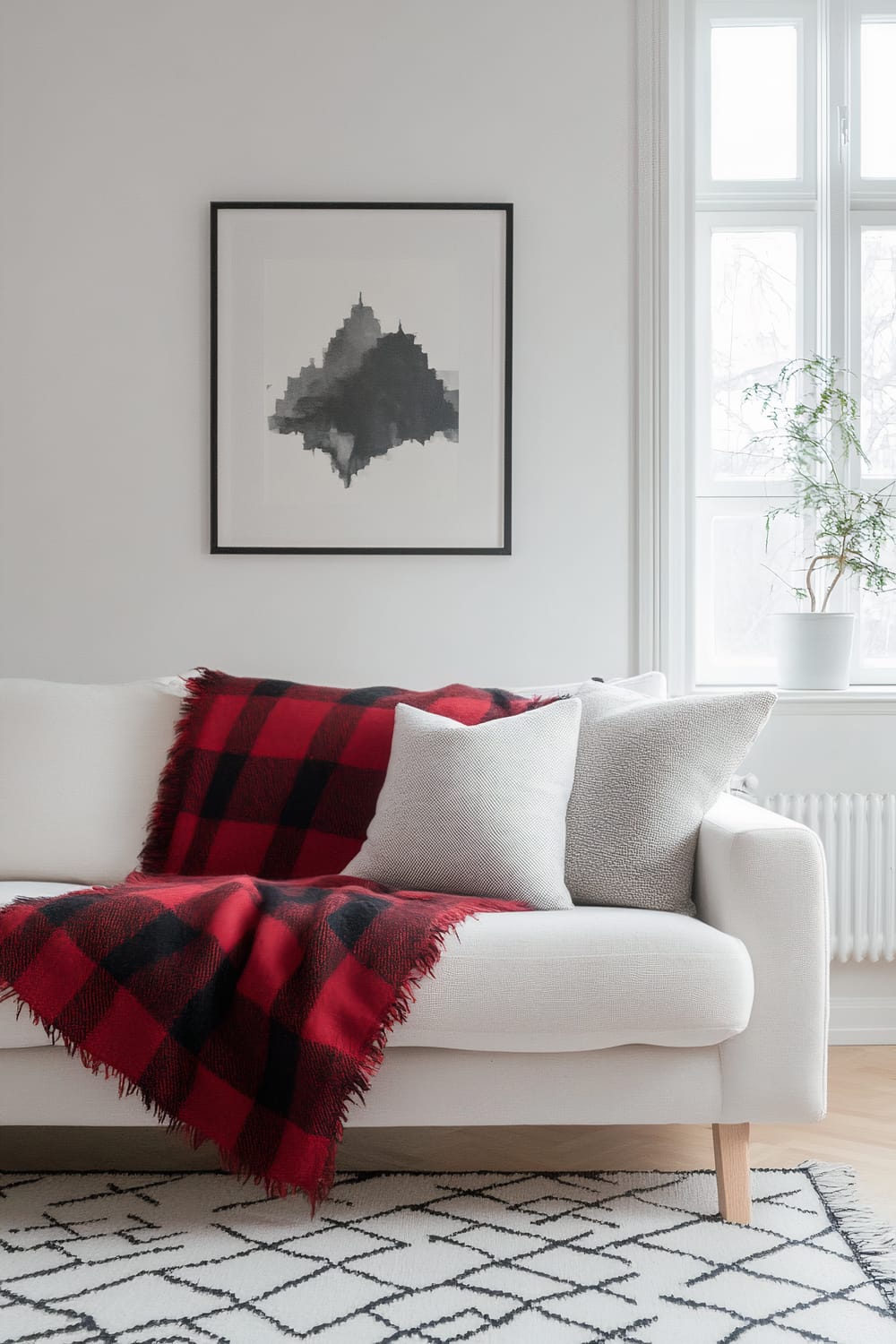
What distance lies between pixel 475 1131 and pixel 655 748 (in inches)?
31.9

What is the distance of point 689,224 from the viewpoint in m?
3.13

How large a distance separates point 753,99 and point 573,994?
2.58 m

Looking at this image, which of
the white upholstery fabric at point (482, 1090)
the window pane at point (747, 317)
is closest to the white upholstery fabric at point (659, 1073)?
the white upholstery fabric at point (482, 1090)

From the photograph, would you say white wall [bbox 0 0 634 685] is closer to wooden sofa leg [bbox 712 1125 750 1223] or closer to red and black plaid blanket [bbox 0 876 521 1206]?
red and black plaid blanket [bbox 0 876 521 1206]

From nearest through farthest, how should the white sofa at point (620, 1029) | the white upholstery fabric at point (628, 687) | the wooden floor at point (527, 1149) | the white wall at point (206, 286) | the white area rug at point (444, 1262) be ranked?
the white area rug at point (444, 1262) < the white sofa at point (620, 1029) < the wooden floor at point (527, 1149) < the white upholstery fabric at point (628, 687) < the white wall at point (206, 286)

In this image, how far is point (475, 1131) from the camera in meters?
2.26

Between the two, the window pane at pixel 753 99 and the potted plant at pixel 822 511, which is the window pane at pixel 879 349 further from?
the window pane at pixel 753 99

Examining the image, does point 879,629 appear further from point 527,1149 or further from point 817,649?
point 527,1149

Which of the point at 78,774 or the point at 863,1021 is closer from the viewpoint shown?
the point at 78,774

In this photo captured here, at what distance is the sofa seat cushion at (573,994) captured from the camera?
5.86 ft

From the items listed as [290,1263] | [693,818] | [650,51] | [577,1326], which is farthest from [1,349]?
[577,1326]

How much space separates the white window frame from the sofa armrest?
1.21m

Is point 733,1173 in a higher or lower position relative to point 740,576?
lower

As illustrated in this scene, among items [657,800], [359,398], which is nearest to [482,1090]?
[657,800]
